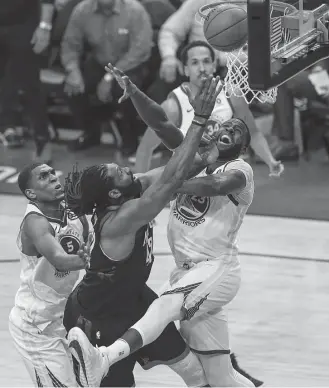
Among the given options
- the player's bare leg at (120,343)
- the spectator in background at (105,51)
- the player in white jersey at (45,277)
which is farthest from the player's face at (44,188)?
the spectator in background at (105,51)

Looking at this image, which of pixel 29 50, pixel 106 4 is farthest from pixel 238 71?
pixel 29 50

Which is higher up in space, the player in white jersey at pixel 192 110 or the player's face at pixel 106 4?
the player in white jersey at pixel 192 110

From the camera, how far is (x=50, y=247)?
Result: 5598 millimetres

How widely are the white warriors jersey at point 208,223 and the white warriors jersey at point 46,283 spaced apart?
525mm

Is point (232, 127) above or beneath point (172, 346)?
above

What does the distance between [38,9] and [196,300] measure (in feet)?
23.5

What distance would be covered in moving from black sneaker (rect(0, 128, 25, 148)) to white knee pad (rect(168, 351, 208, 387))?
740cm

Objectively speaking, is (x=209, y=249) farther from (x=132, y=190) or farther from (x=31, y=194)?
(x=31, y=194)

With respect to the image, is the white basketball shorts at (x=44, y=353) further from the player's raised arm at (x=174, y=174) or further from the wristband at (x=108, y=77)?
the wristband at (x=108, y=77)

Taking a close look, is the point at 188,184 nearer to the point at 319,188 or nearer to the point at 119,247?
the point at 119,247

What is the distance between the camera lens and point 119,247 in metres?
5.48

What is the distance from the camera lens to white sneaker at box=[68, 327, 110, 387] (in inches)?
207

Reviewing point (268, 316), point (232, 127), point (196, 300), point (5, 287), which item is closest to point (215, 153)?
point (232, 127)

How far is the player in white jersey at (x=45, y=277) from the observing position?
18.4ft
